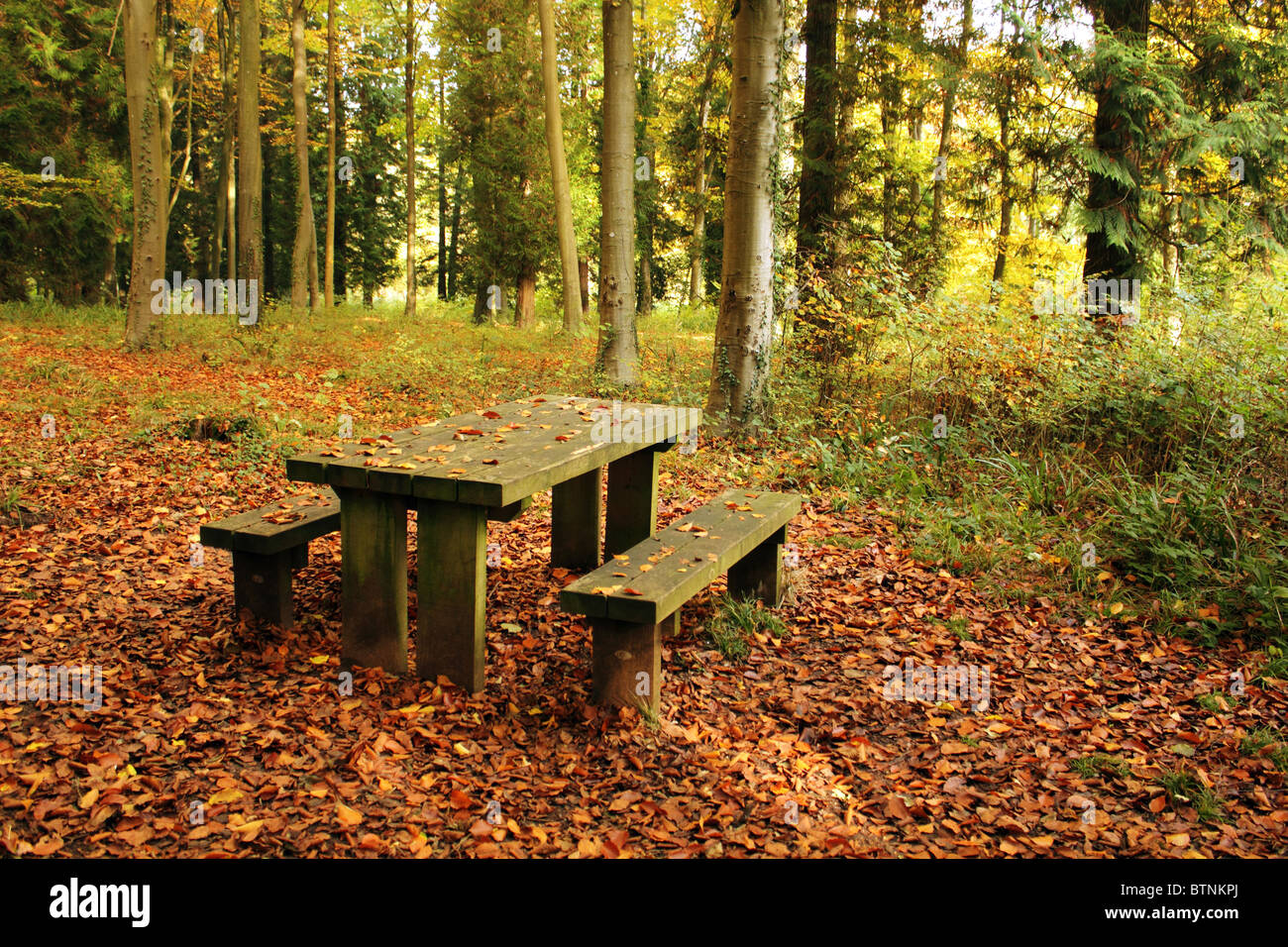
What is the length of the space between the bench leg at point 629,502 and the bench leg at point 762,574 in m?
0.74

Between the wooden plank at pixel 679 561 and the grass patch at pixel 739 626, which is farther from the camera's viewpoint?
the grass patch at pixel 739 626

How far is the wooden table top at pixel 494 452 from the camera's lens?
3.53 meters

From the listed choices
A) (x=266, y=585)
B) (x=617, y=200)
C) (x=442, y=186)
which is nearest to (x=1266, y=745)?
(x=266, y=585)

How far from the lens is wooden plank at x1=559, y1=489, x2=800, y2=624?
3418 mm

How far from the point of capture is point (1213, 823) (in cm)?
312

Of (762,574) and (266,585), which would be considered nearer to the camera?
(266,585)

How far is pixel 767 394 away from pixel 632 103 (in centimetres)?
450

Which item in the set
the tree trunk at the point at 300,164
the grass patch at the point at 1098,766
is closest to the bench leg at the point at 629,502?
the grass patch at the point at 1098,766

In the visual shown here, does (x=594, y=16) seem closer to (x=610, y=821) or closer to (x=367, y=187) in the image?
(x=367, y=187)

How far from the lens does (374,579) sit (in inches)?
151

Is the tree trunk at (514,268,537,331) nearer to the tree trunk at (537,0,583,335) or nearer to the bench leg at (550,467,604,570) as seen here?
the tree trunk at (537,0,583,335)

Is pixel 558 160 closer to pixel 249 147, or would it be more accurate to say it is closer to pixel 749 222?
pixel 249 147

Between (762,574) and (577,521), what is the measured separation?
127cm

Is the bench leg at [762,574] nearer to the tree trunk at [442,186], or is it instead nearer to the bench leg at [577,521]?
the bench leg at [577,521]
